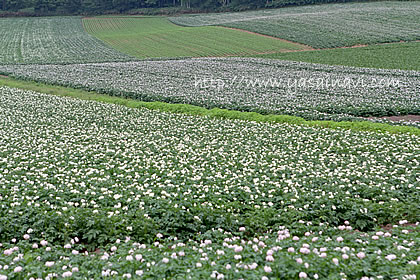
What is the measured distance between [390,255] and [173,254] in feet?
11.7

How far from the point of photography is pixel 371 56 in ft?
165

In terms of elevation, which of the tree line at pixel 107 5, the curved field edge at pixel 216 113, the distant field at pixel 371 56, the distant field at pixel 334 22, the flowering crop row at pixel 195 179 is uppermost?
the tree line at pixel 107 5

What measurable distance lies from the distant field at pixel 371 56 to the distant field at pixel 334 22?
4759 millimetres

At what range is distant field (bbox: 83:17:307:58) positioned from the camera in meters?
59.2

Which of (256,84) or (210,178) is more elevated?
(210,178)

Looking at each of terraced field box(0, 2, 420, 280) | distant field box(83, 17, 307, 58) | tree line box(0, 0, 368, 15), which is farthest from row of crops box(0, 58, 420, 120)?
tree line box(0, 0, 368, 15)

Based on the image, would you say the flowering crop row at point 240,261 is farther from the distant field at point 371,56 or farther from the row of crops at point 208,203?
the distant field at point 371,56

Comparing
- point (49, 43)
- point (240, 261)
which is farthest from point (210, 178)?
point (49, 43)

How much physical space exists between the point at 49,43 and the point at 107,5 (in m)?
55.2

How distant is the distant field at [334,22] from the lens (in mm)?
62656

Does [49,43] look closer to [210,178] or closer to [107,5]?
[107,5]

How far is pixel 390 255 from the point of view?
21.3 feet

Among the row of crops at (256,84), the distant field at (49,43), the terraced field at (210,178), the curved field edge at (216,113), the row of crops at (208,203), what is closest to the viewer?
the row of crops at (208,203)

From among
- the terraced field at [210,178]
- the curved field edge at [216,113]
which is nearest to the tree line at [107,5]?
the terraced field at [210,178]
